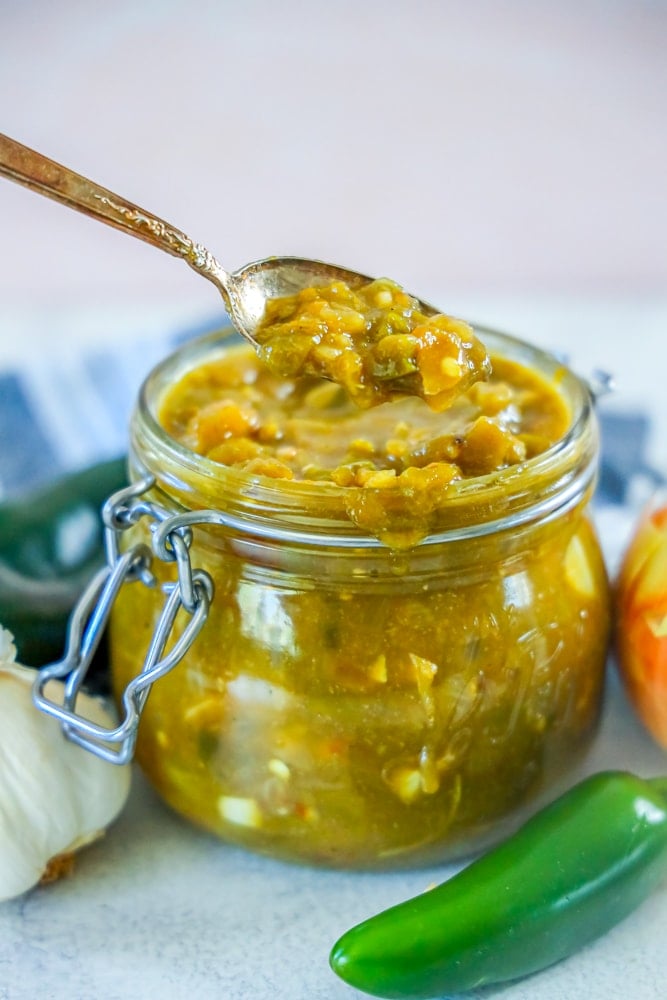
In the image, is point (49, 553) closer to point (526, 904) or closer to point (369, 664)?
point (369, 664)

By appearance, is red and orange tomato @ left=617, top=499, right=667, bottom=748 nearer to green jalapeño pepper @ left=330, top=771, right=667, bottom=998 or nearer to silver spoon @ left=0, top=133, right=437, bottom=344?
green jalapeño pepper @ left=330, top=771, right=667, bottom=998

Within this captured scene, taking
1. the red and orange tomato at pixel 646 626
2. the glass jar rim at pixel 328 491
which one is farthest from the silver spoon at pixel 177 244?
the red and orange tomato at pixel 646 626

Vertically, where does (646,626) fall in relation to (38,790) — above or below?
above

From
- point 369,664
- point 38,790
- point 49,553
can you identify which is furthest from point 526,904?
point 49,553

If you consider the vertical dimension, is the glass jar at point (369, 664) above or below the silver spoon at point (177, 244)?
below

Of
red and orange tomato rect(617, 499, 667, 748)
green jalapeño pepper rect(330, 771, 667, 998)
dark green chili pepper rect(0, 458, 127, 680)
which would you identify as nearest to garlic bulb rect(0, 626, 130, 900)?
dark green chili pepper rect(0, 458, 127, 680)

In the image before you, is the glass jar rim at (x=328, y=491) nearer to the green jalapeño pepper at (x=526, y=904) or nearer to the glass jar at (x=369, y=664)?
the glass jar at (x=369, y=664)
